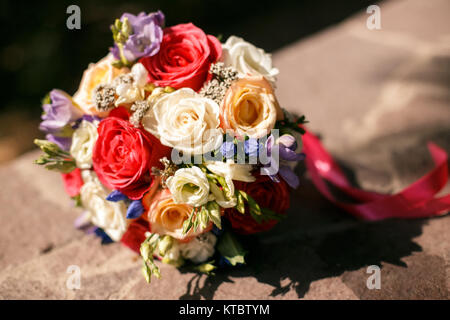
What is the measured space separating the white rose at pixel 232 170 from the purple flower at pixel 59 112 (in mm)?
552

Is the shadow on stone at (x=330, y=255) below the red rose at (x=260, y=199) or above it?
below

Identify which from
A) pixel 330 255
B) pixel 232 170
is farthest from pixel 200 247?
pixel 330 255

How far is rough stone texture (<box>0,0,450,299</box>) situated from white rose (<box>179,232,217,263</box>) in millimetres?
123

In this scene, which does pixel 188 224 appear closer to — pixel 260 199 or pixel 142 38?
pixel 260 199

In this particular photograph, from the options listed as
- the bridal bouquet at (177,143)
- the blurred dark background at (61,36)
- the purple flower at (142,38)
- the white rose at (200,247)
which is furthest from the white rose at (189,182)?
the blurred dark background at (61,36)

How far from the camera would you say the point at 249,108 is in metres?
1.24

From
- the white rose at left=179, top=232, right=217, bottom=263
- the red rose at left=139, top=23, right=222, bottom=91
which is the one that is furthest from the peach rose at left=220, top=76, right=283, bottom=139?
the white rose at left=179, top=232, right=217, bottom=263

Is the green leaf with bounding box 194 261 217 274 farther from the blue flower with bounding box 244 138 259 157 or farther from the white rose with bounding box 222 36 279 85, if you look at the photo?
the white rose with bounding box 222 36 279 85

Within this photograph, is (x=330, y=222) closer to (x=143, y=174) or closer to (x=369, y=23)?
(x=143, y=174)

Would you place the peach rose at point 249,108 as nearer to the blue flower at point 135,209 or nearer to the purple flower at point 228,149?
the purple flower at point 228,149

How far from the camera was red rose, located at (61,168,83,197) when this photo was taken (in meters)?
1.47

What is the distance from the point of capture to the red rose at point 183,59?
126 centimetres

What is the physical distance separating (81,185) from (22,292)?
0.46 metres
